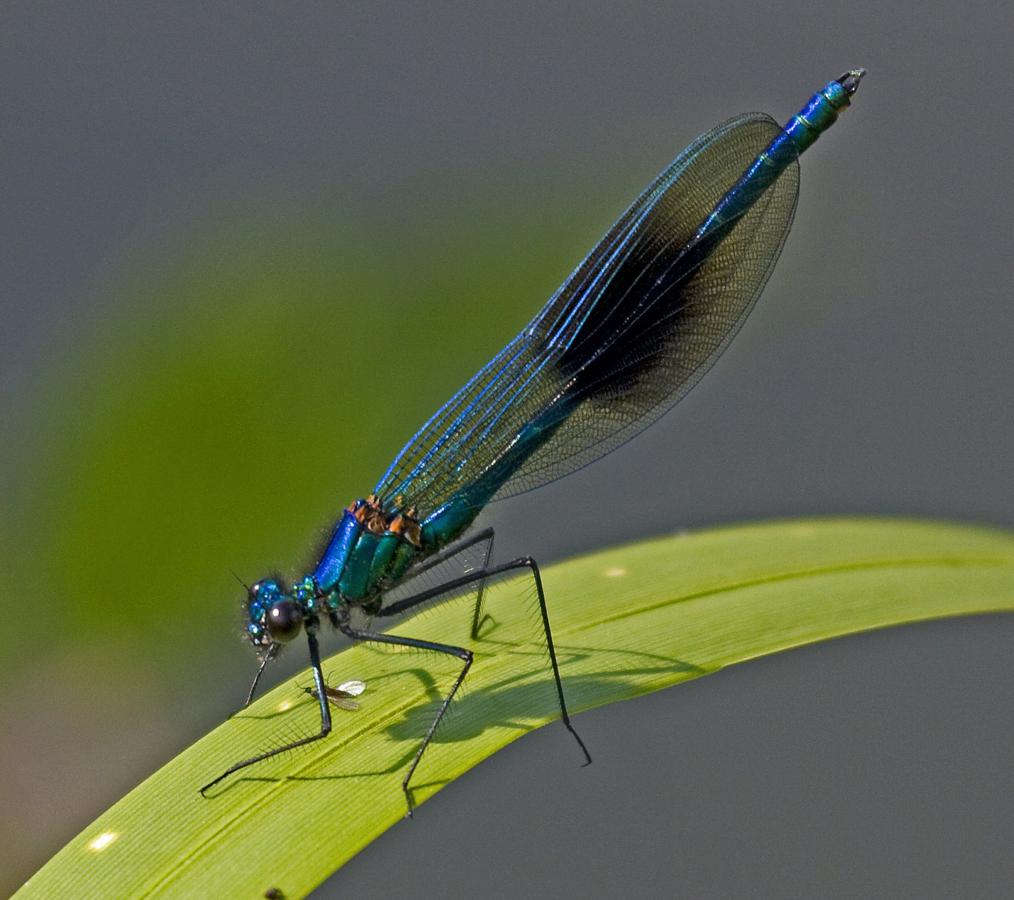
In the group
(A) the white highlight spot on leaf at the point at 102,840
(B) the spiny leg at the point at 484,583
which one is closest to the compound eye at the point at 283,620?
(B) the spiny leg at the point at 484,583

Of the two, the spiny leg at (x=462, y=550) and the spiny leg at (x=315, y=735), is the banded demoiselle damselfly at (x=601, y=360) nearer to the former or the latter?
the spiny leg at (x=462, y=550)

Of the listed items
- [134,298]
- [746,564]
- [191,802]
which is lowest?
[746,564]

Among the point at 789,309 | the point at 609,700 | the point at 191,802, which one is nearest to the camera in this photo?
the point at 191,802

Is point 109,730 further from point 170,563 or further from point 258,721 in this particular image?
point 258,721

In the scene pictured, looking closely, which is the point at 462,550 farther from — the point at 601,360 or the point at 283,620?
the point at 601,360

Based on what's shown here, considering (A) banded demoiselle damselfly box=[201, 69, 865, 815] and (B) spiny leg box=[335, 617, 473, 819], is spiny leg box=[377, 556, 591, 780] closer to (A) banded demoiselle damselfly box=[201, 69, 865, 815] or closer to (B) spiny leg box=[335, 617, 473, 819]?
(A) banded demoiselle damselfly box=[201, 69, 865, 815]

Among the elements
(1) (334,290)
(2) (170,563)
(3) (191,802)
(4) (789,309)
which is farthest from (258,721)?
(4) (789,309)

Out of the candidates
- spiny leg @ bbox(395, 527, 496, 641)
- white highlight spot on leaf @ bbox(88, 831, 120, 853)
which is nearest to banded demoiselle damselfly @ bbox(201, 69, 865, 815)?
spiny leg @ bbox(395, 527, 496, 641)
